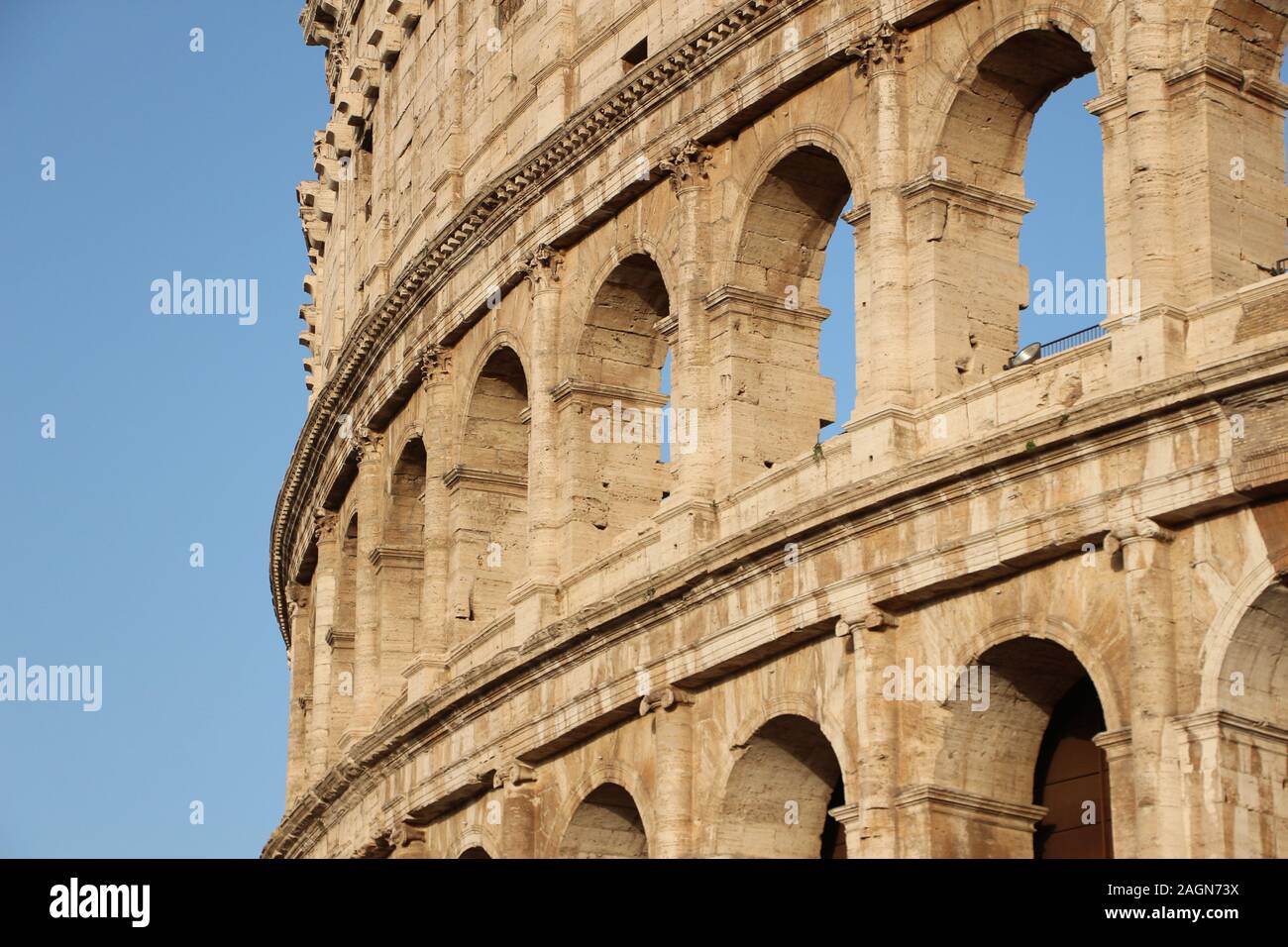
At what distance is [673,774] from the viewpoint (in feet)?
93.9

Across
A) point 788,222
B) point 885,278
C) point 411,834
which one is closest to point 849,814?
point 885,278

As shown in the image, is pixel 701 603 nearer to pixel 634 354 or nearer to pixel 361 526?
pixel 634 354

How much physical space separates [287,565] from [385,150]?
300 inches

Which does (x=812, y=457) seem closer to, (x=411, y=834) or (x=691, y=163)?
(x=691, y=163)

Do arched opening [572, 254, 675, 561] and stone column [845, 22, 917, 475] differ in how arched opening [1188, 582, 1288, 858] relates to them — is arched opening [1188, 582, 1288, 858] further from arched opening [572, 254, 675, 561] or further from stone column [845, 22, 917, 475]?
arched opening [572, 254, 675, 561]

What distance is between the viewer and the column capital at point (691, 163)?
101 ft

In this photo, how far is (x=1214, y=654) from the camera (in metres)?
23.4

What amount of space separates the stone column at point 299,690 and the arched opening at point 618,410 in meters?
10.4

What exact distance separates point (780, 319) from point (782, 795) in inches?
197

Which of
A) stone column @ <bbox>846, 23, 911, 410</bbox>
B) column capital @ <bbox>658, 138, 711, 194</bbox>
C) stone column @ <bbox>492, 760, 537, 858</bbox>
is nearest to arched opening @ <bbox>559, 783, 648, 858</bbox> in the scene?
stone column @ <bbox>492, 760, 537, 858</bbox>

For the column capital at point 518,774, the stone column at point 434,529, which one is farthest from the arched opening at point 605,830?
the stone column at point 434,529

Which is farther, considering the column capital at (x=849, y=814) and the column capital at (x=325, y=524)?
the column capital at (x=325, y=524)

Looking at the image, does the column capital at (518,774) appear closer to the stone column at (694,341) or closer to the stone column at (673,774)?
the stone column at (673,774)
